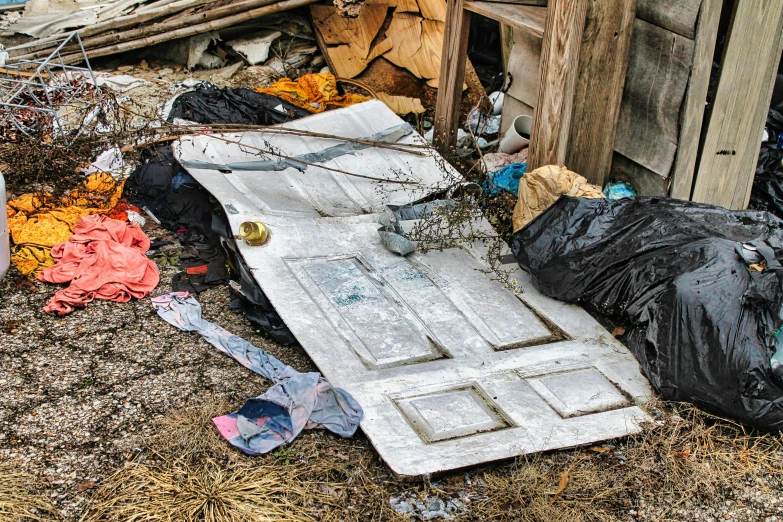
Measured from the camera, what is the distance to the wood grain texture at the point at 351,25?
7527 mm

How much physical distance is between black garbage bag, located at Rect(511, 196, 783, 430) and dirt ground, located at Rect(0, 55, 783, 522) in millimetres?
203

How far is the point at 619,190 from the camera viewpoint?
5.15 m

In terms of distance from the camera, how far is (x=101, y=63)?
25.1 ft

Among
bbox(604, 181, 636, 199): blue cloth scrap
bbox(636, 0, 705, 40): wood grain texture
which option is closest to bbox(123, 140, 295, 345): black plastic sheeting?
bbox(604, 181, 636, 199): blue cloth scrap

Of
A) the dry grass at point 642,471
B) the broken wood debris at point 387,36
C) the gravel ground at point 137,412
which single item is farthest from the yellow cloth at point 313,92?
the dry grass at point 642,471

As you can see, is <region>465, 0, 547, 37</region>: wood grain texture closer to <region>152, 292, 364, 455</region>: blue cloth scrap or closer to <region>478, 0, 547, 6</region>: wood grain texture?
<region>478, 0, 547, 6</region>: wood grain texture

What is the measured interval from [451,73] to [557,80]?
56.2 inches

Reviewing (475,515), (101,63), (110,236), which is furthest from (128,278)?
(101,63)

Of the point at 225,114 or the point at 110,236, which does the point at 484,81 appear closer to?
→ the point at 225,114

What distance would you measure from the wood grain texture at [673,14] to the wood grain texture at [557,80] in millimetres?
499

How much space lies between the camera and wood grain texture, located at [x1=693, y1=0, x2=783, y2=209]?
4.47 m

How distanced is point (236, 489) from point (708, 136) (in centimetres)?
348

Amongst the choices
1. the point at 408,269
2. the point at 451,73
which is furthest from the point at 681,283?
the point at 451,73

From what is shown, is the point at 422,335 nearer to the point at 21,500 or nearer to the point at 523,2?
the point at 21,500
